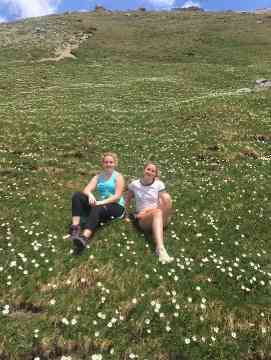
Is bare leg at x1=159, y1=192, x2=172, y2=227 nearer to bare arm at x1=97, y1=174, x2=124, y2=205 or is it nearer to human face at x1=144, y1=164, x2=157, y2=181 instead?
human face at x1=144, y1=164, x2=157, y2=181

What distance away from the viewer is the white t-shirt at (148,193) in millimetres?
13070

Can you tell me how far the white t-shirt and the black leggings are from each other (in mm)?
703

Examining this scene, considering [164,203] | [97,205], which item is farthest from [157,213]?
[97,205]

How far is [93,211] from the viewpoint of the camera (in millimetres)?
12398

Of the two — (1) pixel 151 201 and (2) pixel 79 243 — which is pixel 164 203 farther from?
(2) pixel 79 243

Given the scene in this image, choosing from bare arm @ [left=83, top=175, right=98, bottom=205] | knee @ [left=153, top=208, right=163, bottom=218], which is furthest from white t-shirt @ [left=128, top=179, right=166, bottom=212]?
bare arm @ [left=83, top=175, right=98, bottom=205]

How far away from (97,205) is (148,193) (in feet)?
5.79

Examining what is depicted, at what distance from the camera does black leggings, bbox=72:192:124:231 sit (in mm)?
12180

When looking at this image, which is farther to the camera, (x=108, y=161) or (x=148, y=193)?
(x=108, y=161)

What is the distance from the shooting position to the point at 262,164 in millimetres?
22141

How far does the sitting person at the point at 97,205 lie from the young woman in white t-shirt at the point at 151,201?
0.56m

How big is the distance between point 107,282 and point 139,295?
0.94 metres

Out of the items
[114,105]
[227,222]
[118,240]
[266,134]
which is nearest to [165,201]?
[118,240]

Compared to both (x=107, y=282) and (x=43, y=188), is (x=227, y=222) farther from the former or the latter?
(x=43, y=188)
